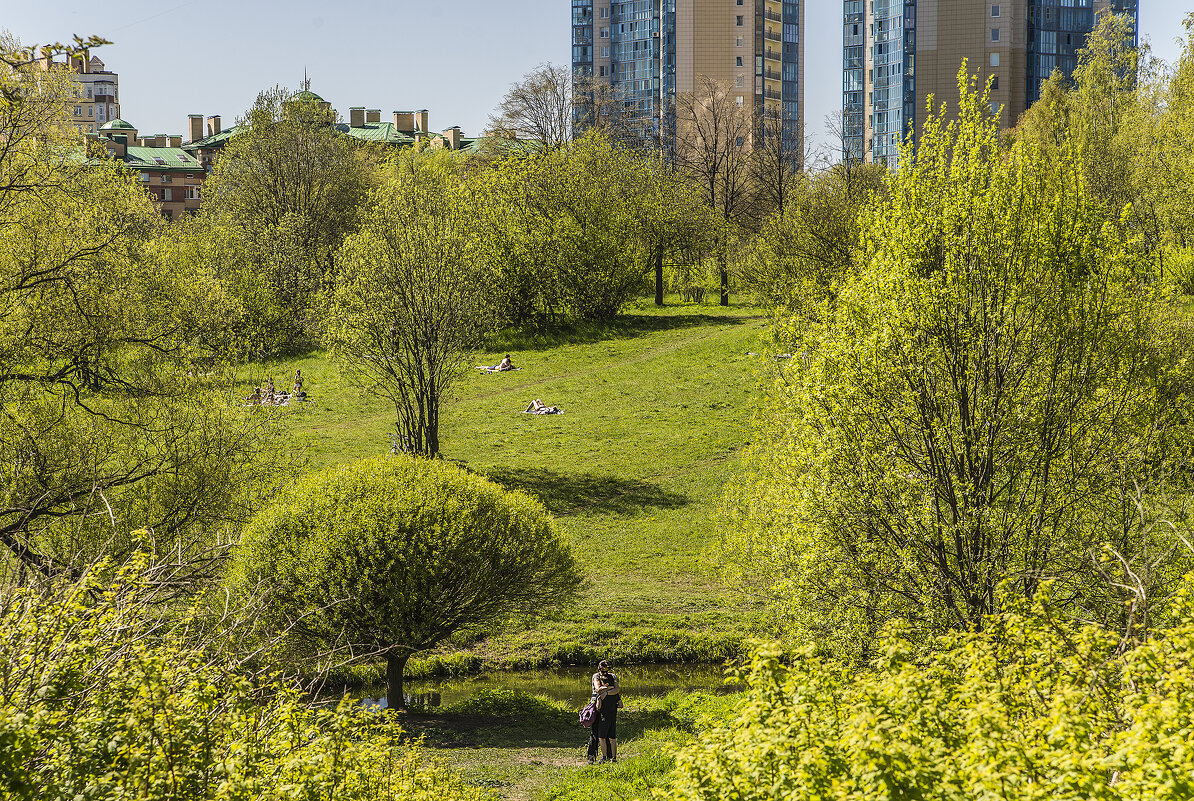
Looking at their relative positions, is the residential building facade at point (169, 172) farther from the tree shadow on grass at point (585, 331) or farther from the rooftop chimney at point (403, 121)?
the tree shadow on grass at point (585, 331)

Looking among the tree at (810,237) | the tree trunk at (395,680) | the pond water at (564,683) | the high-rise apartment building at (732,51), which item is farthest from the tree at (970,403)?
the high-rise apartment building at (732,51)

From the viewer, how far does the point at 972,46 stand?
110 meters

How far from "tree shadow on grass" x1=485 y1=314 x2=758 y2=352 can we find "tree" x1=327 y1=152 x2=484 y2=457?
16780 mm

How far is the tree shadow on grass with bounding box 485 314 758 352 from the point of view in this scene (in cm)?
5225

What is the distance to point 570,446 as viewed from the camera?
38406mm

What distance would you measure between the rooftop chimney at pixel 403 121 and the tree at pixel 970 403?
11022cm

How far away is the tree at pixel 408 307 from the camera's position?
33.6 meters

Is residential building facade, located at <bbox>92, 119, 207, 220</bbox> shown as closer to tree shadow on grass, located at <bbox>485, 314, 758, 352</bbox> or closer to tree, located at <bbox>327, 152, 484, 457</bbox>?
tree shadow on grass, located at <bbox>485, 314, 758, 352</bbox>

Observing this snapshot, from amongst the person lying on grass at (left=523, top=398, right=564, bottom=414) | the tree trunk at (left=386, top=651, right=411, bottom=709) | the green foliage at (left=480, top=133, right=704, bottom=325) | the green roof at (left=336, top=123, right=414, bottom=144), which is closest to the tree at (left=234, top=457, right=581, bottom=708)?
the tree trunk at (left=386, top=651, right=411, bottom=709)

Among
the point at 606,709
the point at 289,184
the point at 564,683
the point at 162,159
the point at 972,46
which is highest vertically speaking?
the point at 972,46

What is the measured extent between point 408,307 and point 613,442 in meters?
10.00

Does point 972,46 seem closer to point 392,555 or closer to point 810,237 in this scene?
point 810,237

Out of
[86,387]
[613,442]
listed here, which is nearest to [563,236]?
[613,442]

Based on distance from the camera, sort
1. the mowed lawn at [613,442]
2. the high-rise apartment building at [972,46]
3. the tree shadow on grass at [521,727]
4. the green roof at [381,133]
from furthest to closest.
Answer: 1. the green roof at [381,133]
2. the high-rise apartment building at [972,46]
3. the mowed lawn at [613,442]
4. the tree shadow on grass at [521,727]
